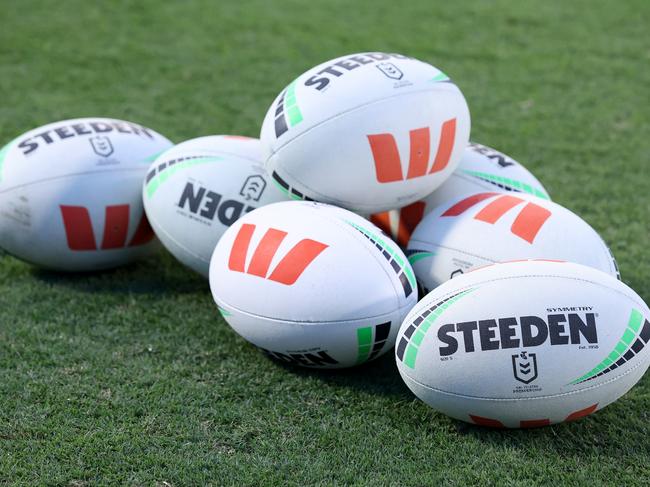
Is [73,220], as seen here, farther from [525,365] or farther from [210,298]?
[525,365]

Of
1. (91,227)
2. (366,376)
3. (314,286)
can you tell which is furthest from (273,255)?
(91,227)

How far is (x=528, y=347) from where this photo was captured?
9.84ft

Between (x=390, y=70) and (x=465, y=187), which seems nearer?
(x=390, y=70)

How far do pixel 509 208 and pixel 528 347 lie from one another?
81cm

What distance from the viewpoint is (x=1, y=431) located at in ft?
10.5

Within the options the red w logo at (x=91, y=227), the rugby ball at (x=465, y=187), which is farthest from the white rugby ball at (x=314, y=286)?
the red w logo at (x=91, y=227)

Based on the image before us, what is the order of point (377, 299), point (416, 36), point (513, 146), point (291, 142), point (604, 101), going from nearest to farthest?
point (377, 299) < point (291, 142) < point (513, 146) < point (604, 101) < point (416, 36)

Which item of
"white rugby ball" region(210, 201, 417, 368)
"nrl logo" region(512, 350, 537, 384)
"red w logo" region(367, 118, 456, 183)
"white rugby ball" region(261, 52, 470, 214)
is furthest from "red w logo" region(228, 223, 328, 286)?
"nrl logo" region(512, 350, 537, 384)

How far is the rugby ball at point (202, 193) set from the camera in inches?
154

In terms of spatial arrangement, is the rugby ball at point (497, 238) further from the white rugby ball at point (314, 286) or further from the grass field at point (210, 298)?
the grass field at point (210, 298)

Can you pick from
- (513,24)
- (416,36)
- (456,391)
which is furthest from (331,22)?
(456,391)

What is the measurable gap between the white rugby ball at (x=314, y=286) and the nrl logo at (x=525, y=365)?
54 centimetres

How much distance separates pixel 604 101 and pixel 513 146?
99 centimetres

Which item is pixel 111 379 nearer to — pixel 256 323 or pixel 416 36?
pixel 256 323
